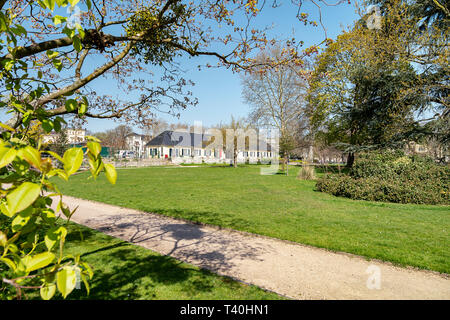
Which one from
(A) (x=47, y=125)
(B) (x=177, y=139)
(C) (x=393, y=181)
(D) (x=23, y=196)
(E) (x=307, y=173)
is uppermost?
(B) (x=177, y=139)

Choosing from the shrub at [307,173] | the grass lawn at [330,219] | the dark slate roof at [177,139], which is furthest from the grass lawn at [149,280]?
the dark slate roof at [177,139]

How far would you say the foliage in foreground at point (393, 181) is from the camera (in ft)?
35.8

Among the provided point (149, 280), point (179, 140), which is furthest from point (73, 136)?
point (179, 140)

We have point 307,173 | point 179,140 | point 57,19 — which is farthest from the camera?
point 179,140

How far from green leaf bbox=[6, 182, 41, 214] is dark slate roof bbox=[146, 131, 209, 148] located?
59276 millimetres

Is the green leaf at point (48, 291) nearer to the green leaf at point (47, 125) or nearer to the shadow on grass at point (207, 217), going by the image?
the green leaf at point (47, 125)

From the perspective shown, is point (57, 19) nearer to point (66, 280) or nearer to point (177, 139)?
point (66, 280)

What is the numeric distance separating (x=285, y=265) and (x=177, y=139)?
191ft

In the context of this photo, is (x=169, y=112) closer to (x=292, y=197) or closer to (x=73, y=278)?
(x=73, y=278)

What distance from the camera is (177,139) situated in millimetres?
61094

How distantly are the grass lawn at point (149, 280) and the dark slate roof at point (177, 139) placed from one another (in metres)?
55.2
